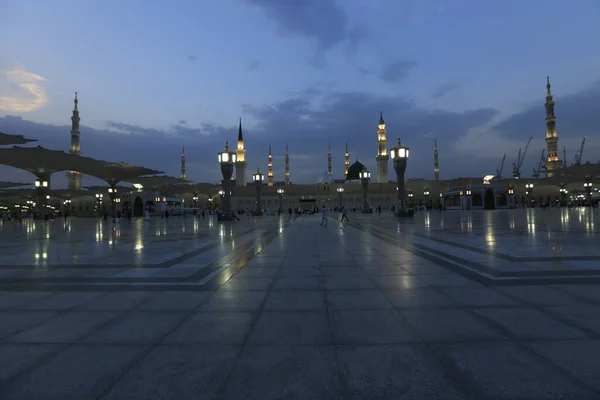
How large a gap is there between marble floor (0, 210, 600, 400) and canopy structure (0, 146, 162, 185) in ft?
125

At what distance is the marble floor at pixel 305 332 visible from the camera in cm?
285

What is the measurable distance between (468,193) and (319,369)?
73431 mm

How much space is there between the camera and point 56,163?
4397 centimetres

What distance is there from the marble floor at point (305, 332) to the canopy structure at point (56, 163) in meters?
38.1

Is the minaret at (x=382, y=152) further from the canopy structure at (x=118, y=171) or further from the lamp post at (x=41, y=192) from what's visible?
the lamp post at (x=41, y=192)

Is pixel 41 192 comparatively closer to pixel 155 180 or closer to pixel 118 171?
pixel 118 171

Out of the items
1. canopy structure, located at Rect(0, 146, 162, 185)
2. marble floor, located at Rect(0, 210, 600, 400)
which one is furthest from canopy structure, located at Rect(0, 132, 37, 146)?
marble floor, located at Rect(0, 210, 600, 400)

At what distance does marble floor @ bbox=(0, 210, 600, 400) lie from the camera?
9.36ft

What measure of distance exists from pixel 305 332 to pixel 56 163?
4889cm

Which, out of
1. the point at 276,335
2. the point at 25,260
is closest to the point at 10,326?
the point at 276,335

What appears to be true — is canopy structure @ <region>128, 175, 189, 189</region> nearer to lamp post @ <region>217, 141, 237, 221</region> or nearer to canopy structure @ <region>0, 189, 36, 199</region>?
canopy structure @ <region>0, 189, 36, 199</region>

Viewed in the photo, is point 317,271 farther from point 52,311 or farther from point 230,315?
point 52,311

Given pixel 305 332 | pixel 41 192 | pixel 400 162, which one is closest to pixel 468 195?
pixel 400 162

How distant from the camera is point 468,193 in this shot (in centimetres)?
7000
